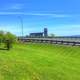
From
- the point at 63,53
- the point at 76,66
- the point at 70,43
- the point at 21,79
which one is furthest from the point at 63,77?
the point at 70,43

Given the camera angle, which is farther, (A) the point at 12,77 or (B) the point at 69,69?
(B) the point at 69,69

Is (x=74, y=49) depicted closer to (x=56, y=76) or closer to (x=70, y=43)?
(x=70, y=43)

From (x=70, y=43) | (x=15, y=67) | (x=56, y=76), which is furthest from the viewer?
(x=70, y=43)

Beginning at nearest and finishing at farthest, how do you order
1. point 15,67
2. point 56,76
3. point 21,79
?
point 21,79
point 56,76
point 15,67

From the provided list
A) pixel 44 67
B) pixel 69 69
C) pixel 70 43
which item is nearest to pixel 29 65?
pixel 44 67

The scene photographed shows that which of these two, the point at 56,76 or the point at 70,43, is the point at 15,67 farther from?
the point at 70,43

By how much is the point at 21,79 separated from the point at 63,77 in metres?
3.97

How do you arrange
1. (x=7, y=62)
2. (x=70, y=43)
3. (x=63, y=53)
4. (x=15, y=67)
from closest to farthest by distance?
1. (x=15, y=67)
2. (x=7, y=62)
3. (x=63, y=53)
4. (x=70, y=43)

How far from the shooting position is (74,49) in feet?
180

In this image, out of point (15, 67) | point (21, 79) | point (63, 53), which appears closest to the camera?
point (21, 79)

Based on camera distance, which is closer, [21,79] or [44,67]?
[21,79]

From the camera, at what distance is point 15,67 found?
32.1m

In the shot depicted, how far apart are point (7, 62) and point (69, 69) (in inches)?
252

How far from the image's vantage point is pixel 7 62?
34.6 metres
